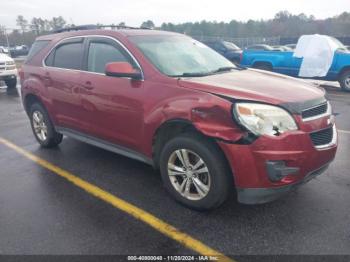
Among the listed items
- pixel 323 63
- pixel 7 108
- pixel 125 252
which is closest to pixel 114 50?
pixel 125 252

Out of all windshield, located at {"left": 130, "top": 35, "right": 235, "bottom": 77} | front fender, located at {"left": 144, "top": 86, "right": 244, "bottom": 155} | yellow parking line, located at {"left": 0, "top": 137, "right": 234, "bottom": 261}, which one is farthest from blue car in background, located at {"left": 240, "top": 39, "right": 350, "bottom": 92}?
yellow parking line, located at {"left": 0, "top": 137, "right": 234, "bottom": 261}

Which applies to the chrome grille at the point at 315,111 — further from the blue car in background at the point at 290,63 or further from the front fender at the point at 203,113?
the blue car in background at the point at 290,63

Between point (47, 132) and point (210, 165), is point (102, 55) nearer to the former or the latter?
point (47, 132)

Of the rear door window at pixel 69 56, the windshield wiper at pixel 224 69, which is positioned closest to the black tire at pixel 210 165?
the windshield wiper at pixel 224 69

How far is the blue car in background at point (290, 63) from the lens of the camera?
11.0 m

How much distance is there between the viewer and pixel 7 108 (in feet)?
30.6

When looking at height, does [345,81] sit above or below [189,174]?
below

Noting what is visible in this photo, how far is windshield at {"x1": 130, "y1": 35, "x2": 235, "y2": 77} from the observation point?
12.5ft

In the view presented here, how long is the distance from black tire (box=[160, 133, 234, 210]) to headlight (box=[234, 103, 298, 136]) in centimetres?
40

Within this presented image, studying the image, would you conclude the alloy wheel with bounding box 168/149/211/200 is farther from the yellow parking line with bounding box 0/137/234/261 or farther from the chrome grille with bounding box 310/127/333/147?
the chrome grille with bounding box 310/127/333/147

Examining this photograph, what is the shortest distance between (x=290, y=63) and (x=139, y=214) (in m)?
10.2

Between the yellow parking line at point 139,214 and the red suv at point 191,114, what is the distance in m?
0.40

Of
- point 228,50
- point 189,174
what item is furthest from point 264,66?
point 189,174

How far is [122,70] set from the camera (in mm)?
3639
